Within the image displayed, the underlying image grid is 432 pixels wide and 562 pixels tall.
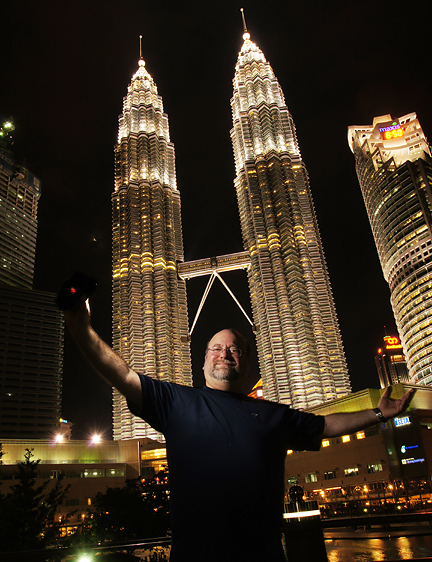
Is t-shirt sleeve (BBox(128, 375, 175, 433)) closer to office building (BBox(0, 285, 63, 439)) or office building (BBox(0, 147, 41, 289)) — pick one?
office building (BBox(0, 285, 63, 439))

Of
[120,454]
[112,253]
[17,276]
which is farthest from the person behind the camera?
[17,276]

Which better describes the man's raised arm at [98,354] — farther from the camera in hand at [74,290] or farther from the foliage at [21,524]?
the foliage at [21,524]

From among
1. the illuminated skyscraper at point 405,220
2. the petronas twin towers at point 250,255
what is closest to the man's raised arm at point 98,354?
the petronas twin towers at point 250,255

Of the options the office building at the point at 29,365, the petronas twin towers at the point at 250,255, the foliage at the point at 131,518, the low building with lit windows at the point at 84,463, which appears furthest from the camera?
the office building at the point at 29,365

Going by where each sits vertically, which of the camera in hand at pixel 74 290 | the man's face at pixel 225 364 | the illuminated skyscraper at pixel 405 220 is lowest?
the man's face at pixel 225 364

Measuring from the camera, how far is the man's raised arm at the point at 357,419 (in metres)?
2.66

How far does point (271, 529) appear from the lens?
6.98 ft

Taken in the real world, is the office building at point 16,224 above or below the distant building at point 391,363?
above

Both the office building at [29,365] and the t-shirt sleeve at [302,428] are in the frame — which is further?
the office building at [29,365]

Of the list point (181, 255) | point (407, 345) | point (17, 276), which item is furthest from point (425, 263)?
point (17, 276)

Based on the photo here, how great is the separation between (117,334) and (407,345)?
74279mm

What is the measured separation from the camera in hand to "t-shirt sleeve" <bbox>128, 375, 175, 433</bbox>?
1.92 feet

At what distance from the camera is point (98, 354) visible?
219 cm

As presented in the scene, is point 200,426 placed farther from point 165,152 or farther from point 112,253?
point 165,152
